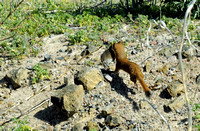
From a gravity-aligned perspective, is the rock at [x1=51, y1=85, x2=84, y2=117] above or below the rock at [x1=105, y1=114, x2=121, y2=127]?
above

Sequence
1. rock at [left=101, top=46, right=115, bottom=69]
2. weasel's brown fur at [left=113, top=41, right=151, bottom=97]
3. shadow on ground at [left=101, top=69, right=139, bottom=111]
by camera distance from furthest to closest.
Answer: rock at [left=101, top=46, right=115, bottom=69] < shadow on ground at [left=101, top=69, right=139, bottom=111] < weasel's brown fur at [left=113, top=41, right=151, bottom=97]

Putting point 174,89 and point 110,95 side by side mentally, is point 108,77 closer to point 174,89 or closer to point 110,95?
point 110,95

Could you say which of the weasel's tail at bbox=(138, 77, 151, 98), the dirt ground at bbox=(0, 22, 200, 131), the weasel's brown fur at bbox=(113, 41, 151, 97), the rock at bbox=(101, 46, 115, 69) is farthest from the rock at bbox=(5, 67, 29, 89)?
the weasel's tail at bbox=(138, 77, 151, 98)

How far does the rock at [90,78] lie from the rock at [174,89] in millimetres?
1113

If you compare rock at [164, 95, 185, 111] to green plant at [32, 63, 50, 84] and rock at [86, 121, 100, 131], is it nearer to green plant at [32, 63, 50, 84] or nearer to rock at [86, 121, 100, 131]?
rock at [86, 121, 100, 131]

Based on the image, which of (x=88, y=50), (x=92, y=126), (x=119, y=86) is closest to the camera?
(x=92, y=126)

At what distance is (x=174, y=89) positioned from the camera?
387 centimetres

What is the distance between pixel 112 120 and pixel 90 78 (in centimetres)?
85

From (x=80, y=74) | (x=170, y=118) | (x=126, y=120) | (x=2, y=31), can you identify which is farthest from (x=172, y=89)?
(x=2, y=31)

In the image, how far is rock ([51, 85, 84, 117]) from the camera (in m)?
3.60

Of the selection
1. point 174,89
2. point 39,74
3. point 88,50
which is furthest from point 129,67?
point 39,74

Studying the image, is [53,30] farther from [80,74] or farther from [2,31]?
[80,74]

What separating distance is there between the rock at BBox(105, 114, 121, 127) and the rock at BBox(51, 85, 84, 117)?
0.47m

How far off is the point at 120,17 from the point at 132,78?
10.2ft
